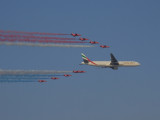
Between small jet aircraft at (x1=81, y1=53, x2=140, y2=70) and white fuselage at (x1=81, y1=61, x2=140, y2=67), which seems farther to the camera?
white fuselage at (x1=81, y1=61, x2=140, y2=67)

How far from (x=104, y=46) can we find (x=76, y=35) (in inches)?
614

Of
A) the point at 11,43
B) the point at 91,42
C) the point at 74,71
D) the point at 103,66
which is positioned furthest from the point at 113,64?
the point at 11,43

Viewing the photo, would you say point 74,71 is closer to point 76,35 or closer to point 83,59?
point 83,59

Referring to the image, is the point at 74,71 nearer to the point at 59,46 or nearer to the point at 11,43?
the point at 59,46

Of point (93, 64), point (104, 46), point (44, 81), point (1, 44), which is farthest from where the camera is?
point (93, 64)

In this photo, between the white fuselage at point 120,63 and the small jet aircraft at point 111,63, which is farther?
the white fuselage at point 120,63

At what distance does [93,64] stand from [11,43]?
7306cm

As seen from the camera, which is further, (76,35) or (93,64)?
(93,64)

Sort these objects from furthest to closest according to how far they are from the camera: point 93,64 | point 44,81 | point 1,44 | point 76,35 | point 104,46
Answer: point 93,64 < point 44,81 < point 104,46 < point 76,35 < point 1,44

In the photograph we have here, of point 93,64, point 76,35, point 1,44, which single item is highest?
point 93,64

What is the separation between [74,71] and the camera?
137 meters

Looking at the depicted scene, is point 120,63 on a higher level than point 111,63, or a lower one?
higher

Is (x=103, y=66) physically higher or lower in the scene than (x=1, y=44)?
higher

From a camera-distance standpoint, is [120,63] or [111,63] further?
[120,63]
